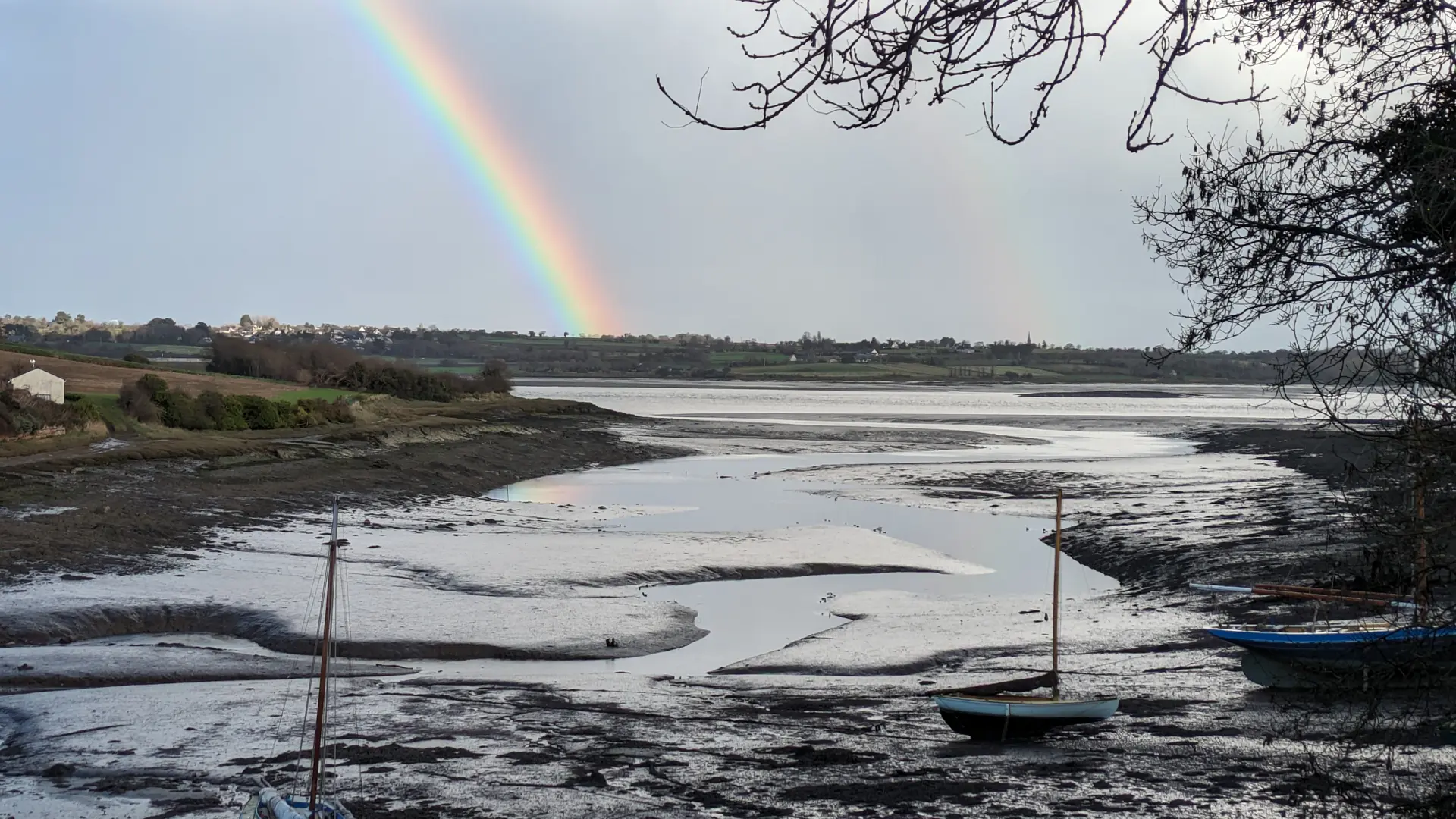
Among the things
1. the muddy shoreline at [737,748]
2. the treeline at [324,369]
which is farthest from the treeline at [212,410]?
the muddy shoreline at [737,748]

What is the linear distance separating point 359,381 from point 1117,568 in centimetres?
5141

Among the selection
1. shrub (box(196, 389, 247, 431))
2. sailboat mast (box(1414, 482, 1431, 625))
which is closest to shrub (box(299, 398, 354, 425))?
shrub (box(196, 389, 247, 431))

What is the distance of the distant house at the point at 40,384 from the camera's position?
3562 centimetres

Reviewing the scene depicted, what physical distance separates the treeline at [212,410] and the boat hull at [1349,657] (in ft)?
114

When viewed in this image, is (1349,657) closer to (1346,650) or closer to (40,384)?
(1346,650)

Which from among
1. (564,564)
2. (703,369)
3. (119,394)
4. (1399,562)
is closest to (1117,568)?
(564,564)

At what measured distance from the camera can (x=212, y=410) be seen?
43.2 metres

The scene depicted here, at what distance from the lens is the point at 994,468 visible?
157 feet

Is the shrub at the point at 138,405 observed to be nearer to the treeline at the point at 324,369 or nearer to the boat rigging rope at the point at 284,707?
the boat rigging rope at the point at 284,707

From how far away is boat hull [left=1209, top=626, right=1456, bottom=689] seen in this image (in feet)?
20.0

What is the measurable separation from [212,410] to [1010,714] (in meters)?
36.6

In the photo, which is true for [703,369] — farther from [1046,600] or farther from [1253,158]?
[1253,158]

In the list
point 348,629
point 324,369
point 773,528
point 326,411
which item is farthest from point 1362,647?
point 324,369

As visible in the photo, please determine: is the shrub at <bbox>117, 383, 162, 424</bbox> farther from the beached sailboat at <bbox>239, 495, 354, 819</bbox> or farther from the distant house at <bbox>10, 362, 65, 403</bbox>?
the beached sailboat at <bbox>239, 495, 354, 819</bbox>
